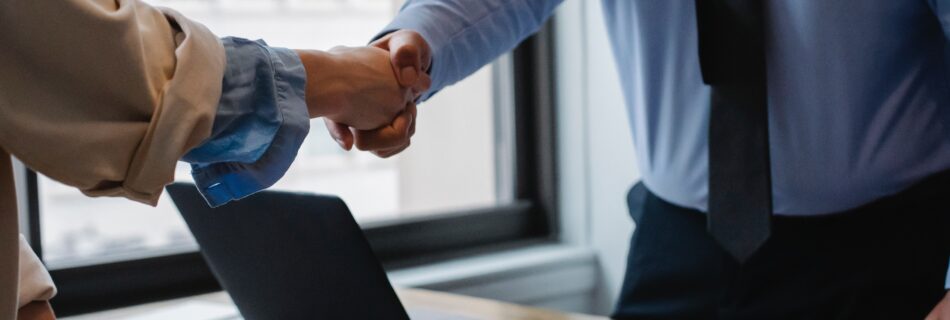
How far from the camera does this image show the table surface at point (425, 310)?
1.23m

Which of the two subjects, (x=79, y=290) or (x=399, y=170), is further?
(x=399, y=170)

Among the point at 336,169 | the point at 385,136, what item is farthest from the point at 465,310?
the point at 336,169

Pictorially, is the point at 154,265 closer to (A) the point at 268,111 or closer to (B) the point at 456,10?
(B) the point at 456,10

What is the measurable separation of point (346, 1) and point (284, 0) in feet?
0.59

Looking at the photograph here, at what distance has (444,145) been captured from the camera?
247 cm

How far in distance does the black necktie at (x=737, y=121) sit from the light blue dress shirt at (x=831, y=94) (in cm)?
4

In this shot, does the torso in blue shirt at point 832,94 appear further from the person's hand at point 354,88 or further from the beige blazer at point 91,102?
the beige blazer at point 91,102

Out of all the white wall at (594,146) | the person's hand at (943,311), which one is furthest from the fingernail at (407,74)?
the white wall at (594,146)

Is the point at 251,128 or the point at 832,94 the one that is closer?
the point at 251,128

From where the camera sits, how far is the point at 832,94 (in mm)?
1105

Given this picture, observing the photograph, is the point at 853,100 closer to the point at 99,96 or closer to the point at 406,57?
the point at 406,57

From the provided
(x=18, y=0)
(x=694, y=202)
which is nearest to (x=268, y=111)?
(x=18, y=0)

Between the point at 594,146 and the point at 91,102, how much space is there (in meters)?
1.78

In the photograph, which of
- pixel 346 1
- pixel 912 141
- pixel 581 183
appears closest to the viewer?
pixel 912 141
